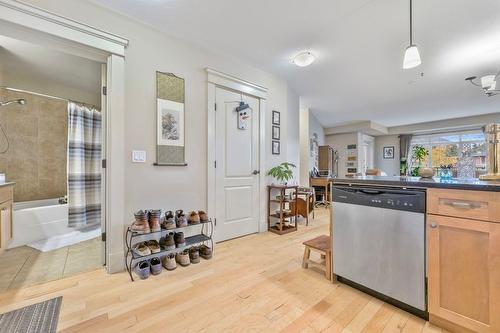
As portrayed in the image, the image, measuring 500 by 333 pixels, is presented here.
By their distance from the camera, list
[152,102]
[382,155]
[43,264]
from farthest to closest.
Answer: [382,155]
[152,102]
[43,264]

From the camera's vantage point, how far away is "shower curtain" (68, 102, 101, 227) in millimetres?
3154

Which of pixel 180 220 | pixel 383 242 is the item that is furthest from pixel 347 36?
pixel 180 220

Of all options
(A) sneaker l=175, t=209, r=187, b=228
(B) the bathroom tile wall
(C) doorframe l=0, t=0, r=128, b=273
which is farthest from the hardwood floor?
(B) the bathroom tile wall

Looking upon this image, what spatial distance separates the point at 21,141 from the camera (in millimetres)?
3232

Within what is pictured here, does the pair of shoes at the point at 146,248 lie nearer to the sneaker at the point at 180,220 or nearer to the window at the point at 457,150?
the sneaker at the point at 180,220

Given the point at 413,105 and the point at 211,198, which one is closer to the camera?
the point at 211,198

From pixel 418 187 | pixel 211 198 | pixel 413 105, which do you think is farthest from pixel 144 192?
pixel 413 105

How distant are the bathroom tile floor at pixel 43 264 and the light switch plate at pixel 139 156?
3.50ft

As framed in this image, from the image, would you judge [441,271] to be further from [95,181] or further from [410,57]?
[95,181]

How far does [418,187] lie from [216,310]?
5.07 feet

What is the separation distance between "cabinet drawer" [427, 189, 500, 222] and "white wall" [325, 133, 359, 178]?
21.1ft

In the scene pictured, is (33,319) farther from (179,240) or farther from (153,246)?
(179,240)

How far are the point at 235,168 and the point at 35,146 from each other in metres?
3.13

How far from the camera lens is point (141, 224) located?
200 centimetres
